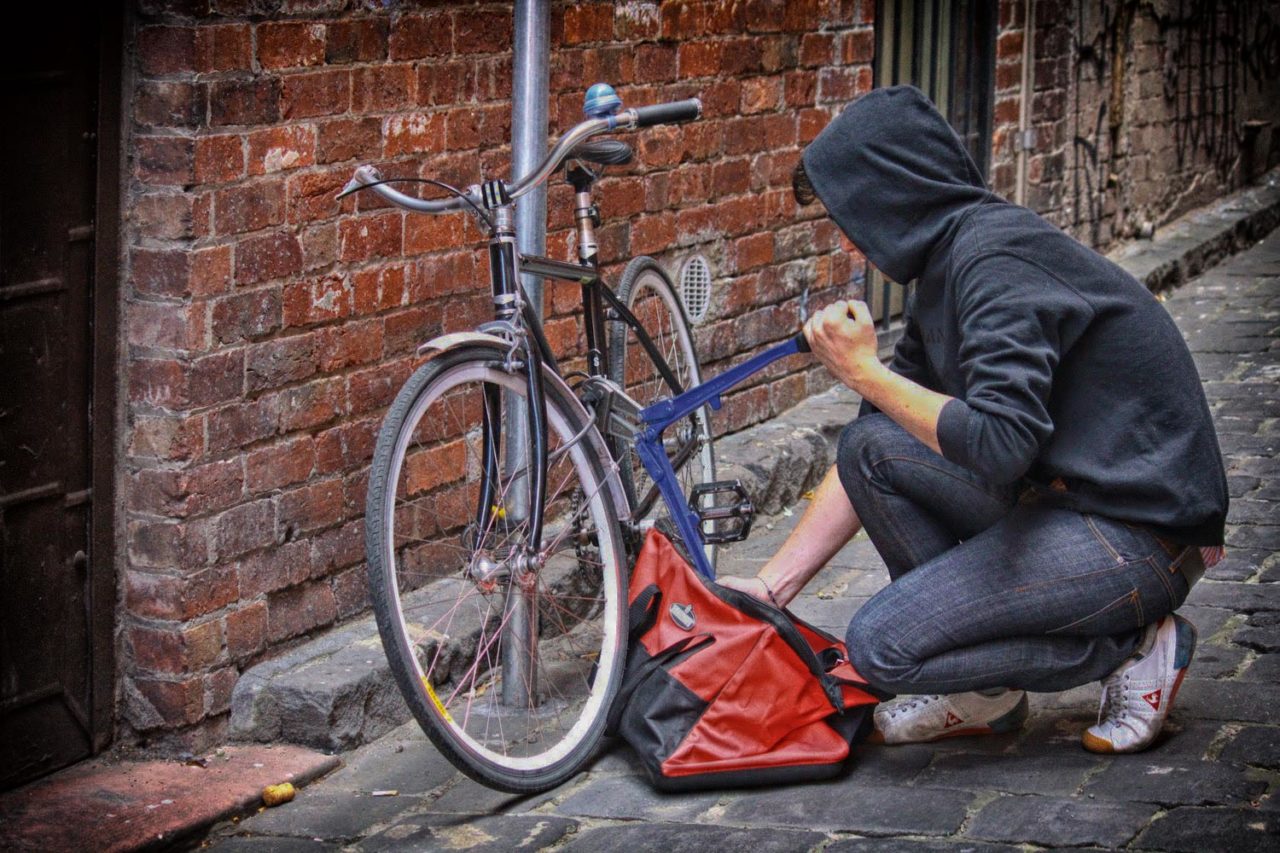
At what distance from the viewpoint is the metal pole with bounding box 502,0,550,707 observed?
4.10 m

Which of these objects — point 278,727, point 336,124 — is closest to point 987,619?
point 278,727

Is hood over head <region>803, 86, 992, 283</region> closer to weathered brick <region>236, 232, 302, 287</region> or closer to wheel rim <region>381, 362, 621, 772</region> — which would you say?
wheel rim <region>381, 362, 621, 772</region>

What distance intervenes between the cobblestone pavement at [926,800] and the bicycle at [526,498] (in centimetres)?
14

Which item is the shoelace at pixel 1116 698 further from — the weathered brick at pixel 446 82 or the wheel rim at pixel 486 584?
the weathered brick at pixel 446 82

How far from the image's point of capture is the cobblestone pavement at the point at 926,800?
11.0 feet

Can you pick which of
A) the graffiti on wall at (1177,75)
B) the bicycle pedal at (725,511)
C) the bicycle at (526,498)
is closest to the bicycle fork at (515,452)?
the bicycle at (526,498)

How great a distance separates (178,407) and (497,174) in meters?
1.29

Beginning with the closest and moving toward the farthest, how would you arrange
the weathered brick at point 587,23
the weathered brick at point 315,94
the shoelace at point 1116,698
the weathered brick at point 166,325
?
the shoelace at point 1116,698
the weathered brick at point 166,325
the weathered brick at point 315,94
the weathered brick at point 587,23

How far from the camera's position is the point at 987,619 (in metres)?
3.61

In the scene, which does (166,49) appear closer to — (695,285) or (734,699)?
(734,699)

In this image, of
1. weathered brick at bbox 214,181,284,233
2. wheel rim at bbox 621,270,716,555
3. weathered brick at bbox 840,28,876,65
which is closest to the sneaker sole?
wheel rim at bbox 621,270,716,555

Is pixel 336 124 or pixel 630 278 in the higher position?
pixel 336 124

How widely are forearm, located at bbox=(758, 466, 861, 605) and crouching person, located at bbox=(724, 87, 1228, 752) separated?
220 millimetres

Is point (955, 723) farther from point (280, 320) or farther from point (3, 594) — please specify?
point (3, 594)
